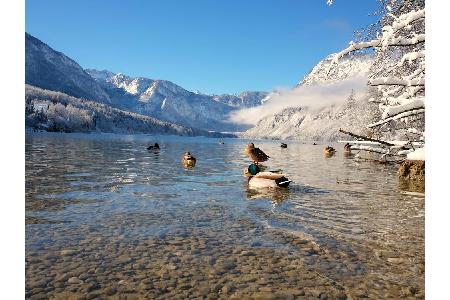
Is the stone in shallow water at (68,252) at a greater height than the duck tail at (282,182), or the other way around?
the duck tail at (282,182)

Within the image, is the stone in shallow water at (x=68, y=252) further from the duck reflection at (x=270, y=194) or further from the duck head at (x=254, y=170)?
the duck head at (x=254, y=170)

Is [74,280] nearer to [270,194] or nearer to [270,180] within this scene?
[270,194]

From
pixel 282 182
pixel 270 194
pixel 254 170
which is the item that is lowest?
pixel 270 194

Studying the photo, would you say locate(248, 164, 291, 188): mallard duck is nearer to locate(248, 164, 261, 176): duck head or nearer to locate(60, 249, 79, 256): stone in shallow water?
locate(248, 164, 261, 176): duck head

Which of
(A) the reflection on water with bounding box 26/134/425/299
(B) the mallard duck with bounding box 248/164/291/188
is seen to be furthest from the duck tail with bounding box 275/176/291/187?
(A) the reflection on water with bounding box 26/134/425/299

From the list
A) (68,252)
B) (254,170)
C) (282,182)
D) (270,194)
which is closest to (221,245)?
(68,252)

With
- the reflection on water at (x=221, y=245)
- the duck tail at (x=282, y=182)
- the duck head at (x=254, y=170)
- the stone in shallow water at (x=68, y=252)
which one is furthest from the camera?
the duck head at (x=254, y=170)

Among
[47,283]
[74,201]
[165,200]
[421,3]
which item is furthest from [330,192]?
[47,283]

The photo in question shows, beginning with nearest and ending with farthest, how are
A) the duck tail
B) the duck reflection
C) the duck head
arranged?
the duck reflection
the duck tail
the duck head

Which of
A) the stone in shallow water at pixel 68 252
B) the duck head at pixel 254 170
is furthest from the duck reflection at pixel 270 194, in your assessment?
the stone in shallow water at pixel 68 252

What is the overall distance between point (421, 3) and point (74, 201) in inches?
587

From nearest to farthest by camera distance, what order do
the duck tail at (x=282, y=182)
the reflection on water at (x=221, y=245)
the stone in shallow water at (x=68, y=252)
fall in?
1. the reflection on water at (x=221, y=245)
2. the stone in shallow water at (x=68, y=252)
3. the duck tail at (x=282, y=182)
